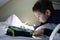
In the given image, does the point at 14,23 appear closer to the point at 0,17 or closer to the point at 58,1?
the point at 0,17

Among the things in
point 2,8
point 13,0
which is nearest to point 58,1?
point 13,0

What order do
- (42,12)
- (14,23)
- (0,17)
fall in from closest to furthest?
(42,12)
(14,23)
(0,17)

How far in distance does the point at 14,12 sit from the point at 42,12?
72 centimetres

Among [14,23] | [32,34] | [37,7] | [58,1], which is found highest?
[58,1]

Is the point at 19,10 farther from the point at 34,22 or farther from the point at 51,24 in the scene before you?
the point at 51,24

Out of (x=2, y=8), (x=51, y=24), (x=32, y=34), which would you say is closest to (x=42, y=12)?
(x=51, y=24)

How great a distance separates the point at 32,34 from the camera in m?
1.50

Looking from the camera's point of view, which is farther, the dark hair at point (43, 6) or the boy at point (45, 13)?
the dark hair at point (43, 6)

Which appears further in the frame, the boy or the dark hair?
the dark hair

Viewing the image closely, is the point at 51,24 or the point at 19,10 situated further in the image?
the point at 19,10

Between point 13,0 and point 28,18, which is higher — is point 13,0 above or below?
above

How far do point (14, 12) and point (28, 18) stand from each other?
0.23 m

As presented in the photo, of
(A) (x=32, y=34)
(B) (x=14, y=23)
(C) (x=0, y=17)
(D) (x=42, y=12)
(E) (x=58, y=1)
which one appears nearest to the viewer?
(A) (x=32, y=34)

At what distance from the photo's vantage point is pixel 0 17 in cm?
234
